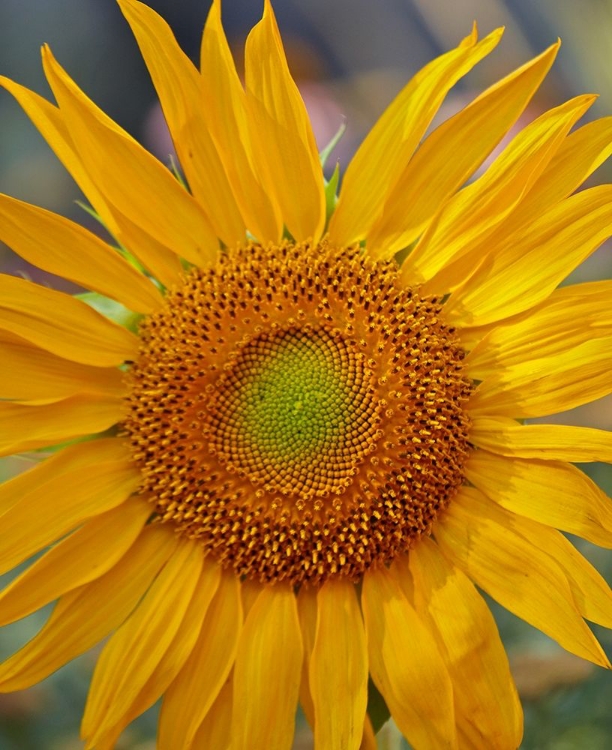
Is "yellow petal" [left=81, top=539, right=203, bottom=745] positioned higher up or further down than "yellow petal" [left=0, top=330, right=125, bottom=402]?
further down

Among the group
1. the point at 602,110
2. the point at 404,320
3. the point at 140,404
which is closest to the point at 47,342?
the point at 140,404

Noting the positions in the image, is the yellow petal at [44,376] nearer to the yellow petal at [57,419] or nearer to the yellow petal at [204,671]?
the yellow petal at [57,419]

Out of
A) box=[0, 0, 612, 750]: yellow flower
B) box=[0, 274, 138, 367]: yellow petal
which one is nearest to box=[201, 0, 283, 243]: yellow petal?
box=[0, 0, 612, 750]: yellow flower

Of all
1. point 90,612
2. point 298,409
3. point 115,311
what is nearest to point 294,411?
point 298,409

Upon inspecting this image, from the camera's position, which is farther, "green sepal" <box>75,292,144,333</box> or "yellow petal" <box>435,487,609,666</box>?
"green sepal" <box>75,292,144,333</box>

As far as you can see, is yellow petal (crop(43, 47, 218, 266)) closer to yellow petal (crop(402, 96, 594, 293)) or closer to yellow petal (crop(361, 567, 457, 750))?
yellow petal (crop(402, 96, 594, 293))

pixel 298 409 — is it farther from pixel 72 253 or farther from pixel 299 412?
pixel 72 253
